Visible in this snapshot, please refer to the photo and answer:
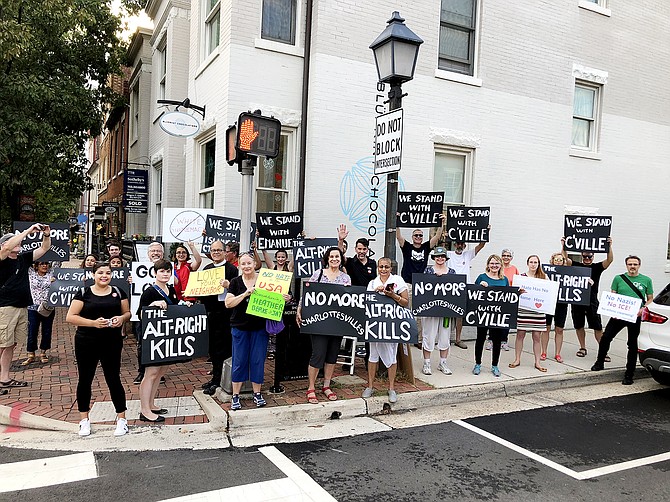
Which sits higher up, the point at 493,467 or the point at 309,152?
the point at 309,152

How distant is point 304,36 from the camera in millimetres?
9078

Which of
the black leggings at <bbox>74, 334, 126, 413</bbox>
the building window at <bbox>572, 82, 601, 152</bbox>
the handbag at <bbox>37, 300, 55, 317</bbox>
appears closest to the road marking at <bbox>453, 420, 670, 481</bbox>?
the black leggings at <bbox>74, 334, 126, 413</bbox>

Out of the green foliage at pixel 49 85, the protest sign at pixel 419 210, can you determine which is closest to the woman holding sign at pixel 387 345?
the protest sign at pixel 419 210

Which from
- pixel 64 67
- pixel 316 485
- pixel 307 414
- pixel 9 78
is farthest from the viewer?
pixel 64 67

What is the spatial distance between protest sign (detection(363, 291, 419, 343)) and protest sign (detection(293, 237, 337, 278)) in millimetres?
1675

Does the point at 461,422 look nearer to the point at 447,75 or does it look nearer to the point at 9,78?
the point at 447,75

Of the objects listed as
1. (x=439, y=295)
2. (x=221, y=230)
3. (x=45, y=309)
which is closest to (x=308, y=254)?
(x=221, y=230)

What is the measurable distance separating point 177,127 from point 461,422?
22.2 feet

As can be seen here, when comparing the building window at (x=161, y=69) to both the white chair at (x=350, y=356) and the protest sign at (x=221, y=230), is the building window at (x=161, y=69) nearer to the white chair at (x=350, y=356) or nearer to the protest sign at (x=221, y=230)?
the protest sign at (x=221, y=230)

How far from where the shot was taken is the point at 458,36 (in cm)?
1036

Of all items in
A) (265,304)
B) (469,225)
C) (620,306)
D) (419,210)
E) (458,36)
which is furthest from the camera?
(458,36)

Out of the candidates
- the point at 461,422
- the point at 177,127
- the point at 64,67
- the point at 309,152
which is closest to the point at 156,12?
the point at 64,67

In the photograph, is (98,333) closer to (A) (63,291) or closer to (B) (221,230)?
(A) (63,291)

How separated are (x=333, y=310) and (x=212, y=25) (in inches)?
278
